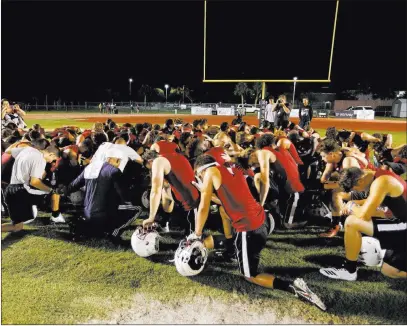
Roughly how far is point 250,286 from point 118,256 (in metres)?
1.97

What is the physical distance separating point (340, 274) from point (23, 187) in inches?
193

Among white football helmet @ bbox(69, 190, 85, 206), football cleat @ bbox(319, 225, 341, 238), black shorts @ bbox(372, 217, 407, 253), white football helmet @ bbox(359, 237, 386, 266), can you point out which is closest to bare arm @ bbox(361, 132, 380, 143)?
football cleat @ bbox(319, 225, 341, 238)

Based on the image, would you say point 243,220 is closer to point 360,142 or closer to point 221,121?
point 360,142

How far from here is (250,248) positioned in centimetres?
412

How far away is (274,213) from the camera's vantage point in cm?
627

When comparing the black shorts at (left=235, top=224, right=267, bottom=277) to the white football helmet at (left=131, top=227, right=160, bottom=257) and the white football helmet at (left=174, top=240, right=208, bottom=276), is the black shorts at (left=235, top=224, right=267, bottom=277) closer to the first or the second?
the white football helmet at (left=174, top=240, right=208, bottom=276)

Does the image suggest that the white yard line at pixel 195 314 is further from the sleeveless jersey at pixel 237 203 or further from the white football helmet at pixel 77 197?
the white football helmet at pixel 77 197

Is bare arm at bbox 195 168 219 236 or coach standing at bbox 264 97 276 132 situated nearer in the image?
bare arm at bbox 195 168 219 236

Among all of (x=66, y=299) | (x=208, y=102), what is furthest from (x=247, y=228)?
(x=208, y=102)

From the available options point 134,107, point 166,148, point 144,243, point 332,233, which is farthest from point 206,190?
point 134,107

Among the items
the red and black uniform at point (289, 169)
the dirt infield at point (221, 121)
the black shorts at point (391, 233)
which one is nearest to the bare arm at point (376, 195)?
the black shorts at point (391, 233)

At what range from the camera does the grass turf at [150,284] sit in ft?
12.5

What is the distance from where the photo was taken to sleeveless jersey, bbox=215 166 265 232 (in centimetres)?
411

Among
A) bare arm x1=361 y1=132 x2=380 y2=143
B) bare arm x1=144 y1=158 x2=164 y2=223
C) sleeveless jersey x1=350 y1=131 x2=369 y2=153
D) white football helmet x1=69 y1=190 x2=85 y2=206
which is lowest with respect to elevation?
white football helmet x1=69 y1=190 x2=85 y2=206
